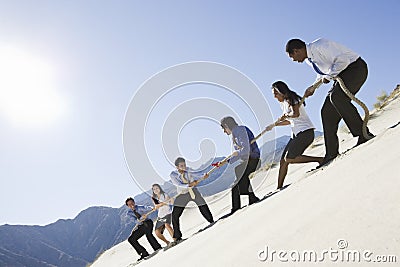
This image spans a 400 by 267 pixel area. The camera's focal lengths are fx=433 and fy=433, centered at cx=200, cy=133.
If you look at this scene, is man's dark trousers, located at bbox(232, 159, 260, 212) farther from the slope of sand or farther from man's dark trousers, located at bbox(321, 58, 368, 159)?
the slope of sand

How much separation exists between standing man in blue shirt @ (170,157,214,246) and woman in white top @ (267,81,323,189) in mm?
1858

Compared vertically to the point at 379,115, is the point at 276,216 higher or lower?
higher

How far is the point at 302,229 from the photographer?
236cm

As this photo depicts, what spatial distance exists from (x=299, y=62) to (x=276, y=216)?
6.66ft

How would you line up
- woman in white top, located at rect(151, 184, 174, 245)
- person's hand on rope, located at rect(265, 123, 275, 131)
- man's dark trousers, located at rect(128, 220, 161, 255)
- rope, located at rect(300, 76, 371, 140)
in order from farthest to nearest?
man's dark trousers, located at rect(128, 220, 161, 255)
woman in white top, located at rect(151, 184, 174, 245)
person's hand on rope, located at rect(265, 123, 275, 131)
rope, located at rect(300, 76, 371, 140)

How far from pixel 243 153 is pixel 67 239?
114 meters

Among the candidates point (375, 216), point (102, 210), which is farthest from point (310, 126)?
point (102, 210)

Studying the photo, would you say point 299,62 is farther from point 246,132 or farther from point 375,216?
point 375,216

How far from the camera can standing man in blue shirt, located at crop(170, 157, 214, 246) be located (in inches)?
258

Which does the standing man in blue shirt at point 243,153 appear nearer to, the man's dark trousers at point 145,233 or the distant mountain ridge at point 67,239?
the man's dark trousers at point 145,233

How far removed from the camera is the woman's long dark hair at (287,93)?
16.5ft

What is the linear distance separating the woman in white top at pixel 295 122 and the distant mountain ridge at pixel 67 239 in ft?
278

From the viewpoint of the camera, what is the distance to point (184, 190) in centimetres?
656

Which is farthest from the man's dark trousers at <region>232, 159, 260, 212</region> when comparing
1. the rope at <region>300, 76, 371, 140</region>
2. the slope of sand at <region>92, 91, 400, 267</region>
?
the slope of sand at <region>92, 91, 400, 267</region>
